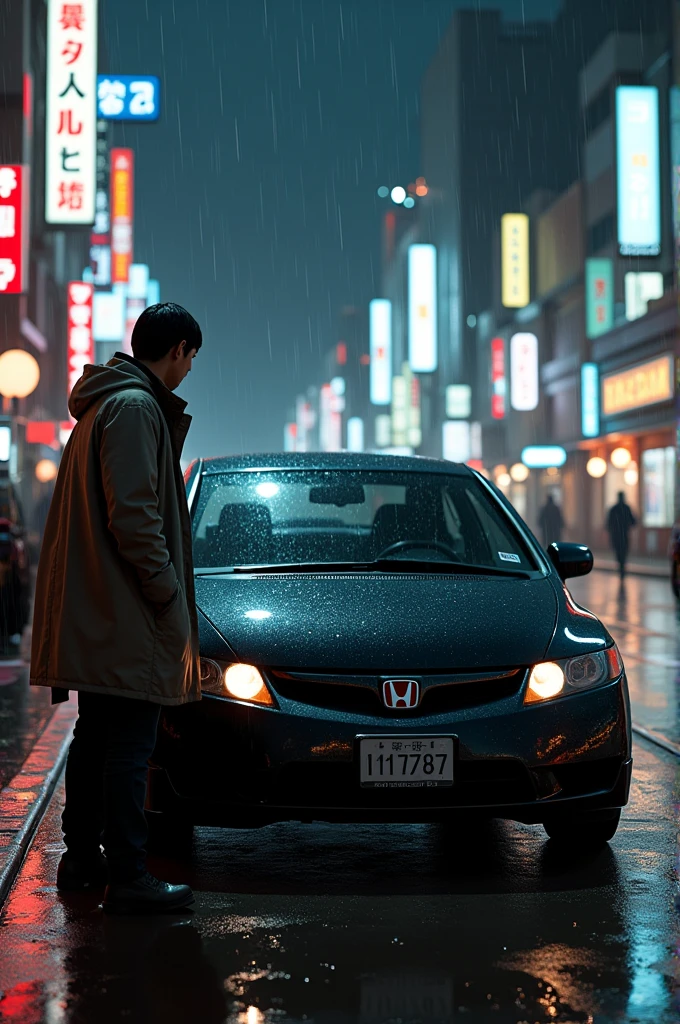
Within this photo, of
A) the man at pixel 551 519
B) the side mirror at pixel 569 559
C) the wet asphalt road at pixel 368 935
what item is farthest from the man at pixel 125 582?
the man at pixel 551 519

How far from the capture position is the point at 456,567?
18.8ft

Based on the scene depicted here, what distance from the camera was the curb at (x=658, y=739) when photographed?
765 centimetres

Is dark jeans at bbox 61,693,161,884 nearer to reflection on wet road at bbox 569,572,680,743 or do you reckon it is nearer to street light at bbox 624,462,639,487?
reflection on wet road at bbox 569,572,680,743

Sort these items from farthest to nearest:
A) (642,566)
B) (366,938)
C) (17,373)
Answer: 1. (642,566)
2. (17,373)
3. (366,938)

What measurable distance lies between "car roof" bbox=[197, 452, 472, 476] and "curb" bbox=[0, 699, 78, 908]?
1.55 m

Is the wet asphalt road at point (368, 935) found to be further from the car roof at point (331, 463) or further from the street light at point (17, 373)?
the street light at point (17, 373)

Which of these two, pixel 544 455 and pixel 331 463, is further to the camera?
pixel 544 455

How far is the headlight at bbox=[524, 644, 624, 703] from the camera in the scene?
483 centimetres

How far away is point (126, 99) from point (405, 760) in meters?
25.9

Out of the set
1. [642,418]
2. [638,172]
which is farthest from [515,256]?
[638,172]

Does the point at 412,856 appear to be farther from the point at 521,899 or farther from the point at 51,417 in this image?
the point at 51,417

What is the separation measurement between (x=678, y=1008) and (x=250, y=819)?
157 cm

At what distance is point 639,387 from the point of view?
4094 cm

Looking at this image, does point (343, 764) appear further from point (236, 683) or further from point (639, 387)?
point (639, 387)
